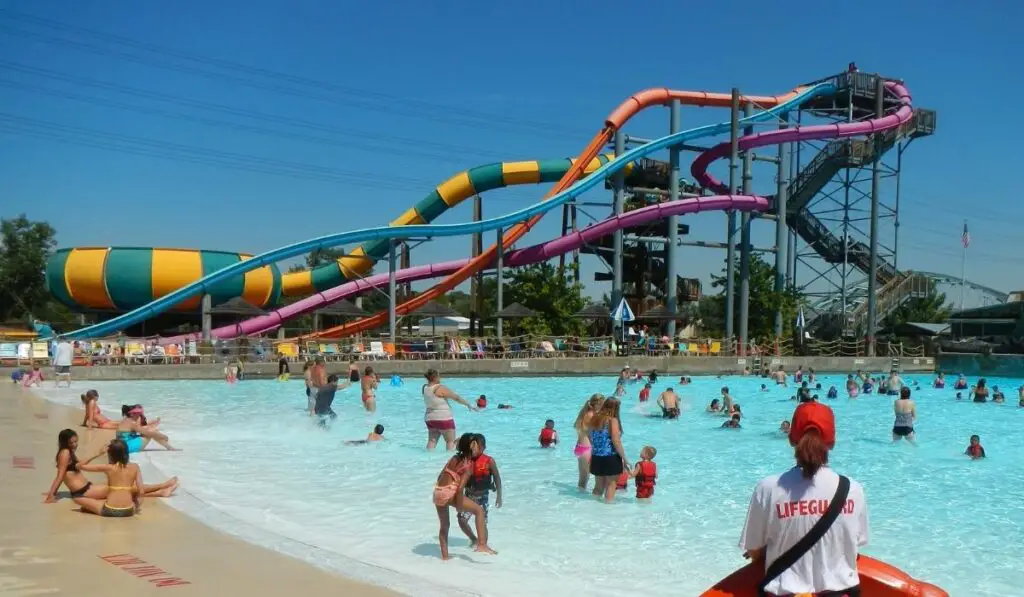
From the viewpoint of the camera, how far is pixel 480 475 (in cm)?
729

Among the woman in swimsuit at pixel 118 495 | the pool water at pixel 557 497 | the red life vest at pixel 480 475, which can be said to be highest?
the red life vest at pixel 480 475

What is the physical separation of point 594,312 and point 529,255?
408cm

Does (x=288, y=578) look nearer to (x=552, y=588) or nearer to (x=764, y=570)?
(x=552, y=588)

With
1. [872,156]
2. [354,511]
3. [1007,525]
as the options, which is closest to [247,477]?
[354,511]

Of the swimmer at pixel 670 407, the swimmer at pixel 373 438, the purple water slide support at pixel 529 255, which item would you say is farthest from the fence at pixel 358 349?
the swimmer at pixel 373 438

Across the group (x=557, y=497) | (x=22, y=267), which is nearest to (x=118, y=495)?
(x=557, y=497)

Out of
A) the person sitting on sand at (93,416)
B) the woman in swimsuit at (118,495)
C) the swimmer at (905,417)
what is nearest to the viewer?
the woman in swimsuit at (118,495)

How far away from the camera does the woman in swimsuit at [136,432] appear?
11617mm

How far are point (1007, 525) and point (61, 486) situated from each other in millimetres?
9804

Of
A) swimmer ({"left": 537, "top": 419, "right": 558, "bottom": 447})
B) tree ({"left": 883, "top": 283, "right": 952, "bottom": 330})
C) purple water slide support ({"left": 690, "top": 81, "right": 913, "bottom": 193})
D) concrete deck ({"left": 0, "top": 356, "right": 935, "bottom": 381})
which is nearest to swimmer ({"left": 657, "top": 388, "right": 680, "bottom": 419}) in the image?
swimmer ({"left": 537, "top": 419, "right": 558, "bottom": 447})

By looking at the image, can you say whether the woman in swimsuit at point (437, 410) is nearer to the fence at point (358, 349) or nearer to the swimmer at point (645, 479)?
the swimmer at point (645, 479)

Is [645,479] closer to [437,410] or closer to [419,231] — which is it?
[437,410]

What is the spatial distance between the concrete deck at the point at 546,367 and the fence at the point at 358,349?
2.66ft

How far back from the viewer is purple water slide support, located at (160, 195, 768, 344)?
3631 centimetres
